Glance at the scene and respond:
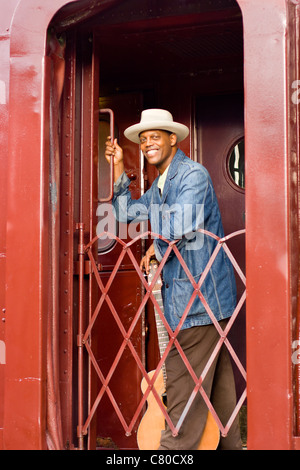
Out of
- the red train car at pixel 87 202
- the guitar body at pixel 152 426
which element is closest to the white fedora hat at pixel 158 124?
the red train car at pixel 87 202

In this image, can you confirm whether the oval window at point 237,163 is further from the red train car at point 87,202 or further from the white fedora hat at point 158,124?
the white fedora hat at point 158,124

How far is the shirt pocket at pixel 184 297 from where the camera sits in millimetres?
4492

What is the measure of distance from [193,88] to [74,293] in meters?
2.27

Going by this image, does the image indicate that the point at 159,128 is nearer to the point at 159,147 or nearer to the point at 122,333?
the point at 159,147

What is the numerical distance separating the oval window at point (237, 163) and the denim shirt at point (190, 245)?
1085mm

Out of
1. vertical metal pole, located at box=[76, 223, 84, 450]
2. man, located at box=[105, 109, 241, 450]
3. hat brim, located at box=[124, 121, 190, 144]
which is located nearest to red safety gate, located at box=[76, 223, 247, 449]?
vertical metal pole, located at box=[76, 223, 84, 450]

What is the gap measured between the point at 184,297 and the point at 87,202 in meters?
0.96

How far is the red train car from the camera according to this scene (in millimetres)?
3826

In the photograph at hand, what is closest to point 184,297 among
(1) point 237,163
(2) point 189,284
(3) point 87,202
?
(2) point 189,284

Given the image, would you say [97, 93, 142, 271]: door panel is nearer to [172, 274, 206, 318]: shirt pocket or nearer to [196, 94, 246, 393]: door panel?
[196, 94, 246, 393]: door panel

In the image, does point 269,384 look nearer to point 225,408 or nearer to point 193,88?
point 225,408

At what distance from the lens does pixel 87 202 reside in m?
4.76

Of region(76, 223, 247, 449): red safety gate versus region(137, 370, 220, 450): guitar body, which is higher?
region(76, 223, 247, 449): red safety gate

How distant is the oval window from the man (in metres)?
1.03
